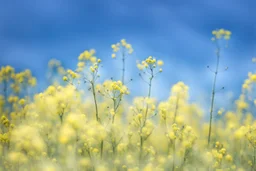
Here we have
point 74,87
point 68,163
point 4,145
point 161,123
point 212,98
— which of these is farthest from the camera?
point 161,123

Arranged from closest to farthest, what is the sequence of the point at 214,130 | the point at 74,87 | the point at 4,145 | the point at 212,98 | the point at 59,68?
the point at 74,87 → the point at 4,145 → the point at 212,98 → the point at 214,130 → the point at 59,68

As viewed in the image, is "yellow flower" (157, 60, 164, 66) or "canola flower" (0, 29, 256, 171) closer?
"canola flower" (0, 29, 256, 171)

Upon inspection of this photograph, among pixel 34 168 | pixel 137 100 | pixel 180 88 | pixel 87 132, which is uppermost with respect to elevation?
pixel 180 88

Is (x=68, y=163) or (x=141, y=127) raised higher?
(x=141, y=127)

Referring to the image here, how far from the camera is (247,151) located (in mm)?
8828

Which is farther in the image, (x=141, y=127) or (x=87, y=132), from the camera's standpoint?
(x=141, y=127)

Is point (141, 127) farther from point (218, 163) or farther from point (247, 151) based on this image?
point (247, 151)

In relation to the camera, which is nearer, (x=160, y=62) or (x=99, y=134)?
(x=99, y=134)

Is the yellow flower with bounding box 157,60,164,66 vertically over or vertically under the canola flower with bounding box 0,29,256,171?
over

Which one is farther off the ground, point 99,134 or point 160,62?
point 160,62

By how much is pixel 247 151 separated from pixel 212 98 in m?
2.66

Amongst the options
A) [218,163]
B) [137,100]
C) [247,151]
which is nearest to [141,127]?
[137,100]

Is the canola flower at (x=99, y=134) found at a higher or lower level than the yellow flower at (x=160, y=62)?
lower

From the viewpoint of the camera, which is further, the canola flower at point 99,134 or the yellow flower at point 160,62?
the yellow flower at point 160,62
